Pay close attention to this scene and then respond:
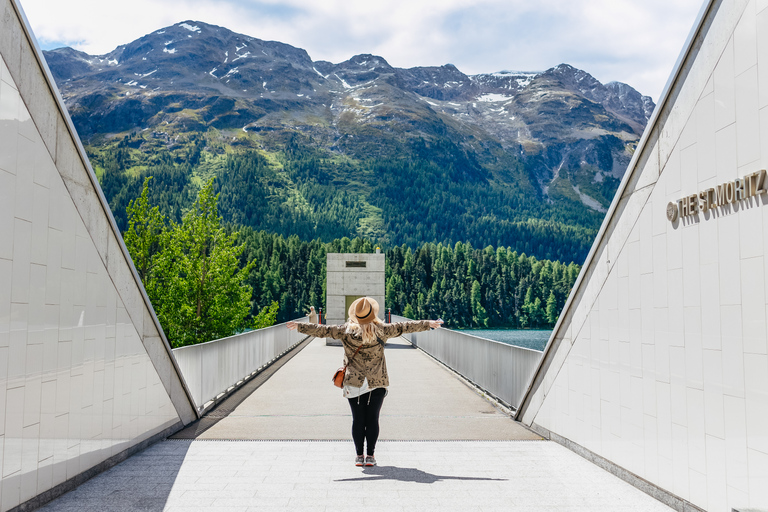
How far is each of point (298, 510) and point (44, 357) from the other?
90.6 inches

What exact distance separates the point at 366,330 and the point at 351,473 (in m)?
1.41

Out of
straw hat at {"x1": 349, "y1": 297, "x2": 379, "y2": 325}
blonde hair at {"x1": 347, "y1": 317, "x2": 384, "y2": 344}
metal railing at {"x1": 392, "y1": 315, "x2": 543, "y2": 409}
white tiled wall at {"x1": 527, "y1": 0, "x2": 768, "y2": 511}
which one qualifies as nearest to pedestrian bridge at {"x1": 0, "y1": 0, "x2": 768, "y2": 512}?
white tiled wall at {"x1": 527, "y1": 0, "x2": 768, "y2": 511}

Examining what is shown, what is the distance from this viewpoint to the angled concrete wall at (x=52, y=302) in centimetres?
489

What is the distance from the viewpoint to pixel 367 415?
697 cm

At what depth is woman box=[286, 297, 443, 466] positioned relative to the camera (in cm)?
688

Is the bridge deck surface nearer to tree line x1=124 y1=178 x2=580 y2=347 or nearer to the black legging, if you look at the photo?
the black legging

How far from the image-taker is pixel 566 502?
5652 millimetres

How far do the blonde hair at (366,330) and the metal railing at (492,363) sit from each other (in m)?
→ 3.25

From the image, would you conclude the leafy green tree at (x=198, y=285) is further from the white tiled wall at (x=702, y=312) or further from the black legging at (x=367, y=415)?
the white tiled wall at (x=702, y=312)

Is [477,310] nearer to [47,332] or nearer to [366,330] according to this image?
[366,330]

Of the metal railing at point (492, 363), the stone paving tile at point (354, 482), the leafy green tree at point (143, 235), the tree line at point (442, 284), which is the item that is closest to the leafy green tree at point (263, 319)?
the leafy green tree at point (143, 235)

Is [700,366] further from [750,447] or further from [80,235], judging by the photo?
[80,235]

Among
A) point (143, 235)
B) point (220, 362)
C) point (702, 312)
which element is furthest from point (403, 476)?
point (143, 235)

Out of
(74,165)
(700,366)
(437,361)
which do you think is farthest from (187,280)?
(700,366)
